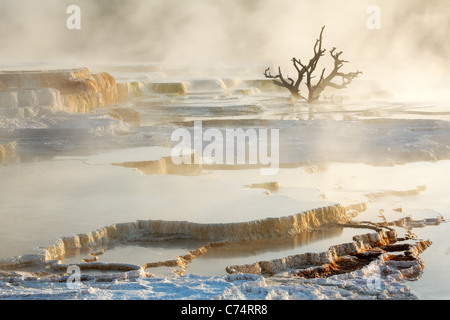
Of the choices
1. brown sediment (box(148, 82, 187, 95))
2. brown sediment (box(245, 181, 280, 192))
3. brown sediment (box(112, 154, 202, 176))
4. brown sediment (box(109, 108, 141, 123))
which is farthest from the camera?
brown sediment (box(148, 82, 187, 95))

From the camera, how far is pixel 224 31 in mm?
56781

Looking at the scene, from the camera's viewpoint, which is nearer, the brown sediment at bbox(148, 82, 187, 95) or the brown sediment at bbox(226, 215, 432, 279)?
the brown sediment at bbox(226, 215, 432, 279)

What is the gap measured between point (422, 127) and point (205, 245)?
6.82 metres

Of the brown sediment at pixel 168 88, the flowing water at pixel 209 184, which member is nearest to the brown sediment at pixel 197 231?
the flowing water at pixel 209 184

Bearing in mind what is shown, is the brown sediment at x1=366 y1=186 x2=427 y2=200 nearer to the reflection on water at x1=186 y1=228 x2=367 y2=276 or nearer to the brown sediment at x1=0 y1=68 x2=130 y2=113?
the reflection on water at x1=186 y1=228 x2=367 y2=276

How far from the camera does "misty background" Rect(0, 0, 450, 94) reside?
47.8 metres

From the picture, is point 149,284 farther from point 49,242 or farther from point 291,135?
point 291,135

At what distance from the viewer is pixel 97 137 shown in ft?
31.7

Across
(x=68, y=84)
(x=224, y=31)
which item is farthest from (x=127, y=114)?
(x=224, y=31)

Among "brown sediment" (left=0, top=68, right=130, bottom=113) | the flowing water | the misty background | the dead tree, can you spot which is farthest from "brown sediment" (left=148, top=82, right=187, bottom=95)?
the misty background

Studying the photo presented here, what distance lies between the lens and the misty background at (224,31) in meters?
47.8
